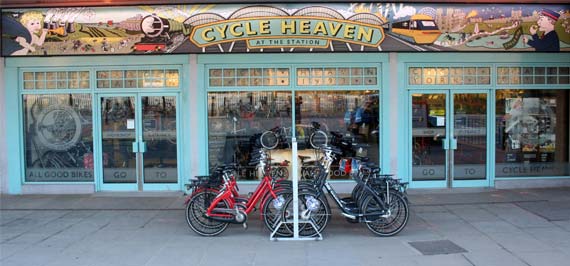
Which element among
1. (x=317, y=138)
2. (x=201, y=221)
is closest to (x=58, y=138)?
(x=201, y=221)

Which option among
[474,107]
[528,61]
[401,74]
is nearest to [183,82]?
[401,74]

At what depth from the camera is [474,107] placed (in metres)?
10.5

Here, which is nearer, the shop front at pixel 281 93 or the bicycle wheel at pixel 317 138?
the shop front at pixel 281 93

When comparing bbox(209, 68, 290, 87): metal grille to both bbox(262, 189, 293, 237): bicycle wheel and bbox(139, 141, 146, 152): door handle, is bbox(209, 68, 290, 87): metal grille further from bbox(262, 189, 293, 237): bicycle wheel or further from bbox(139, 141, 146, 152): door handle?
bbox(262, 189, 293, 237): bicycle wheel

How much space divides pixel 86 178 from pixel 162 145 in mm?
1788

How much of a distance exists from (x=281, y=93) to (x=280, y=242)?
4.19 m

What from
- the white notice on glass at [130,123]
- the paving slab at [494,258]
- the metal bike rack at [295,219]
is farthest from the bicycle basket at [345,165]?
the white notice on glass at [130,123]

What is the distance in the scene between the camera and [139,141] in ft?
34.1

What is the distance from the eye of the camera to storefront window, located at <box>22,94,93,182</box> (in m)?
10.5

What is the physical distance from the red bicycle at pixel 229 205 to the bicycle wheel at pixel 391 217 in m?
1.13

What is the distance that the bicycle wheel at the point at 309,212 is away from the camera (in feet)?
22.3

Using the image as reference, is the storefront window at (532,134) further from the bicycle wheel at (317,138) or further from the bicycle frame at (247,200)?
the bicycle frame at (247,200)

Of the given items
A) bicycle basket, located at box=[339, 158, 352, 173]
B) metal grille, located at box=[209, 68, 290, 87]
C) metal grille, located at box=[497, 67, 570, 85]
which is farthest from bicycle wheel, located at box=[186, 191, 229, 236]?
metal grille, located at box=[497, 67, 570, 85]

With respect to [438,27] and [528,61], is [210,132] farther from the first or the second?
[528,61]
